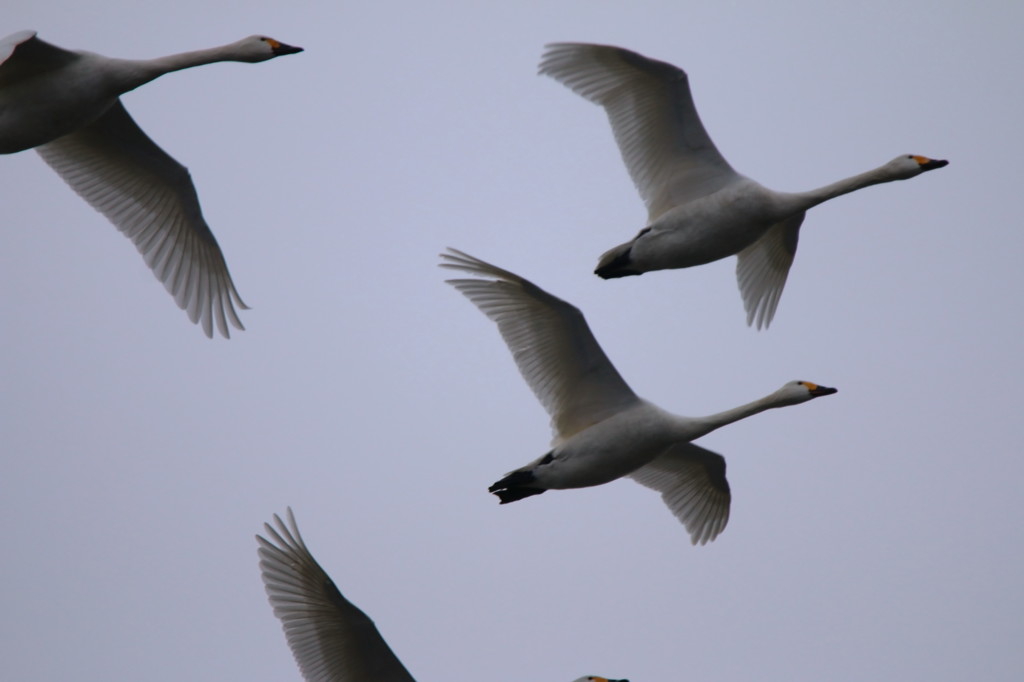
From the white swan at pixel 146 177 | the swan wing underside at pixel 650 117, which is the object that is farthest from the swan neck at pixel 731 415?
the white swan at pixel 146 177

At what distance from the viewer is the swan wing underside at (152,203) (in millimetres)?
17828

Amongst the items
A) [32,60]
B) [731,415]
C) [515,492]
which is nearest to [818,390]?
[731,415]

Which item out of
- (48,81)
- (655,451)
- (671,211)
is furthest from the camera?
(671,211)

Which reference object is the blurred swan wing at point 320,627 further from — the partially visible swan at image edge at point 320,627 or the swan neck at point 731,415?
the swan neck at point 731,415

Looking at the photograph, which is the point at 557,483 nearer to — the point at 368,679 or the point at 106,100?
the point at 368,679

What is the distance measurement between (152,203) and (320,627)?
5.55 metres

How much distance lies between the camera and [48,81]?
15742 mm

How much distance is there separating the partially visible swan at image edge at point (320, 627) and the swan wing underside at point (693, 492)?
527cm

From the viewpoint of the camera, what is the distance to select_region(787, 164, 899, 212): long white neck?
18.0 m

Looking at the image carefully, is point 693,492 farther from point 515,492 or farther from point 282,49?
point 282,49

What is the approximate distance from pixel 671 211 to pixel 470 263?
268 centimetres

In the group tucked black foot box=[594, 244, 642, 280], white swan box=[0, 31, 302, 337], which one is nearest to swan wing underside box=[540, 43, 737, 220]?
tucked black foot box=[594, 244, 642, 280]

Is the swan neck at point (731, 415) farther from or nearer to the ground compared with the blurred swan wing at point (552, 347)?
nearer to the ground

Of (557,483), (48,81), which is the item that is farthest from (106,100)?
(557,483)
